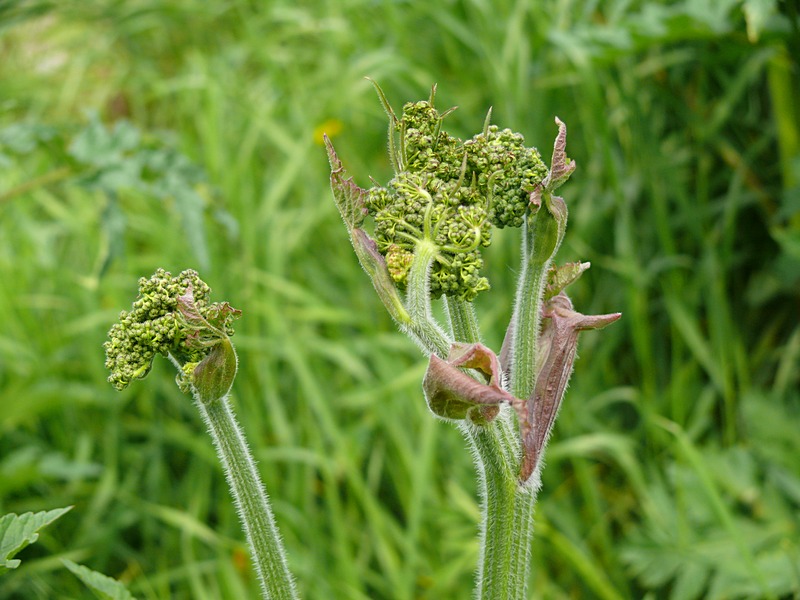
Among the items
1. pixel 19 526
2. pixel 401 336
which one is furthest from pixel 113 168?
pixel 19 526

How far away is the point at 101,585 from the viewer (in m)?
1.28

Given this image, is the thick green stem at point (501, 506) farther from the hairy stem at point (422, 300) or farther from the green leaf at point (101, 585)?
the green leaf at point (101, 585)

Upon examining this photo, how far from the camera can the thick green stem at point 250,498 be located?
4.16 feet

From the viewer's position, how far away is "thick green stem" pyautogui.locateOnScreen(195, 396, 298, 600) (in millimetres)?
1268

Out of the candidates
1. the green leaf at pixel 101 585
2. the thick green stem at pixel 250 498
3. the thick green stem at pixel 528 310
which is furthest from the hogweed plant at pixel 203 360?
the thick green stem at pixel 528 310

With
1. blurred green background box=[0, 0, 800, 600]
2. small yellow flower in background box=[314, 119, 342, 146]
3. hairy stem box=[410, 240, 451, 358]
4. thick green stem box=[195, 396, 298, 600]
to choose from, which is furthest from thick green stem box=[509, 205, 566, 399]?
small yellow flower in background box=[314, 119, 342, 146]

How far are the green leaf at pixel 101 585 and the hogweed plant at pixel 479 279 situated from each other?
1.68ft

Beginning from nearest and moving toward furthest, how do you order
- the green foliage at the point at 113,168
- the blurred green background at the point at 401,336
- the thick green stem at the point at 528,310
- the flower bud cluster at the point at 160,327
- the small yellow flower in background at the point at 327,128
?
the flower bud cluster at the point at 160,327
the thick green stem at the point at 528,310
the green foliage at the point at 113,168
the blurred green background at the point at 401,336
the small yellow flower in background at the point at 327,128

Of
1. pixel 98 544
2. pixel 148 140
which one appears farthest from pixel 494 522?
pixel 98 544

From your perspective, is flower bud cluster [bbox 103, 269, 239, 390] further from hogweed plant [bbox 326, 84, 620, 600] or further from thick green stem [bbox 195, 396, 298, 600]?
hogweed plant [bbox 326, 84, 620, 600]

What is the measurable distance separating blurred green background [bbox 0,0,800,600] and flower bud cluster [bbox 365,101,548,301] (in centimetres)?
145

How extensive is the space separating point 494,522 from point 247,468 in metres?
0.36

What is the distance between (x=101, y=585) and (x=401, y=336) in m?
2.28

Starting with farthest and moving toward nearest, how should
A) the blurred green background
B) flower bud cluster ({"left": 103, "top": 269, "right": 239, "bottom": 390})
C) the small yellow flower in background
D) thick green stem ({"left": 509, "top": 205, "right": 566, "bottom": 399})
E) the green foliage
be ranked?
the small yellow flower in background → the blurred green background → the green foliage → thick green stem ({"left": 509, "top": 205, "right": 566, "bottom": 399}) → flower bud cluster ({"left": 103, "top": 269, "right": 239, "bottom": 390})
